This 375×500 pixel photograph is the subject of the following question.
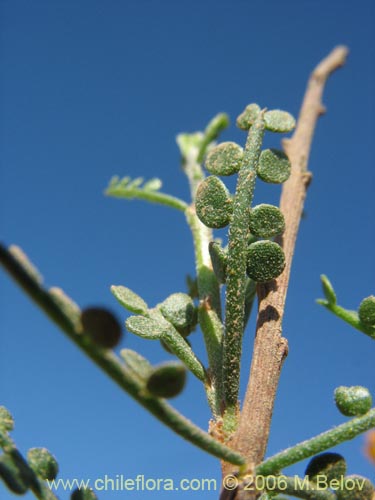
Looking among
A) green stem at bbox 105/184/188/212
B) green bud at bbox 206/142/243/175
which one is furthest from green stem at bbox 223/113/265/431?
green stem at bbox 105/184/188/212

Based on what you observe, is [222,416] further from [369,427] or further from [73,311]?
[73,311]

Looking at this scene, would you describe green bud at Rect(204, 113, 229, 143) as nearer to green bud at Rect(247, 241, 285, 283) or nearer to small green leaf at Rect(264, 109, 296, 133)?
small green leaf at Rect(264, 109, 296, 133)

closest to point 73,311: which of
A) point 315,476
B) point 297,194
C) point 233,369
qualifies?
point 233,369

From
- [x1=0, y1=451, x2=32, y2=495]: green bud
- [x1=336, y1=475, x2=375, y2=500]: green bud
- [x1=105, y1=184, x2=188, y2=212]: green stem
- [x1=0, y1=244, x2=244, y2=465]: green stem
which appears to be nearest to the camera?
[x1=0, y1=244, x2=244, y2=465]: green stem

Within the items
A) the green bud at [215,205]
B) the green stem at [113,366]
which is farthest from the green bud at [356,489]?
the green bud at [215,205]

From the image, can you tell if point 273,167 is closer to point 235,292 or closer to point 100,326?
point 235,292

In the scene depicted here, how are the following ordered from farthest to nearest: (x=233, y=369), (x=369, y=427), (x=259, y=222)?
(x=259, y=222), (x=233, y=369), (x=369, y=427)
